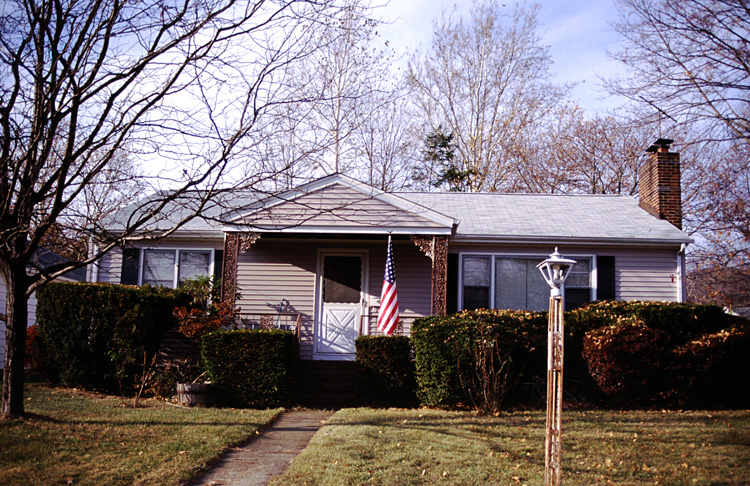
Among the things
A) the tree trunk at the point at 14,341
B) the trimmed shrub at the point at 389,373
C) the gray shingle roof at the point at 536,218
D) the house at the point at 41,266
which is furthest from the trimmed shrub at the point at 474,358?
the house at the point at 41,266

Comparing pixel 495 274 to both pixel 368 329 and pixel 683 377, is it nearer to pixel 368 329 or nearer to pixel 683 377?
pixel 368 329

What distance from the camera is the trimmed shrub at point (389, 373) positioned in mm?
11148

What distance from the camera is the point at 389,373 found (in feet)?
36.6

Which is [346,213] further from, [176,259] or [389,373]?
[176,259]

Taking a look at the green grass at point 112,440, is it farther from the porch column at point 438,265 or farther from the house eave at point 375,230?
the porch column at point 438,265

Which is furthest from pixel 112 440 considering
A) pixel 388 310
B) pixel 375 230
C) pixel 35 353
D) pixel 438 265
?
pixel 438 265

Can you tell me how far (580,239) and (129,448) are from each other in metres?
9.99

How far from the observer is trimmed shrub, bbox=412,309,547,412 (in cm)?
998

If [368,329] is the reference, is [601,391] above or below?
below

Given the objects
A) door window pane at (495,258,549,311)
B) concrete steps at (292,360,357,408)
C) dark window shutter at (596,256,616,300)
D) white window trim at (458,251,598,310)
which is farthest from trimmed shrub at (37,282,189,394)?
dark window shutter at (596,256,616,300)

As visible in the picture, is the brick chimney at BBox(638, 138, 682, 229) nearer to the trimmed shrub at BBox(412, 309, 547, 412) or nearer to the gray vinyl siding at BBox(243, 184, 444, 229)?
the gray vinyl siding at BBox(243, 184, 444, 229)

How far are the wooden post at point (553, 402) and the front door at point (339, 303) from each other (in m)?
8.02

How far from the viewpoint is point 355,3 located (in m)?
7.63

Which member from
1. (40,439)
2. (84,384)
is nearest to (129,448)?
(40,439)
